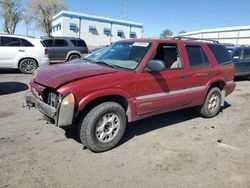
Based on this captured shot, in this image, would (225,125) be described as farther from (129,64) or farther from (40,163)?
(40,163)

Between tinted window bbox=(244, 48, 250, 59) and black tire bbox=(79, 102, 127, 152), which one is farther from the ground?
tinted window bbox=(244, 48, 250, 59)

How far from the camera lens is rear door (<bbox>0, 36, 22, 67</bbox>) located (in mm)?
10277

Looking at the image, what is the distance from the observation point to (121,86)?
384 cm

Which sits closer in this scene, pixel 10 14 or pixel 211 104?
pixel 211 104

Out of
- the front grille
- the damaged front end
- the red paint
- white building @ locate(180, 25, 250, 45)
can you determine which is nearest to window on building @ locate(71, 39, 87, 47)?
the red paint

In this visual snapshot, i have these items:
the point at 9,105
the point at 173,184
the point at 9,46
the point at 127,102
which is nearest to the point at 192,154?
the point at 173,184

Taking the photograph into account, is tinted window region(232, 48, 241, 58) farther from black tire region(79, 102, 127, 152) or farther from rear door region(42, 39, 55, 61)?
rear door region(42, 39, 55, 61)

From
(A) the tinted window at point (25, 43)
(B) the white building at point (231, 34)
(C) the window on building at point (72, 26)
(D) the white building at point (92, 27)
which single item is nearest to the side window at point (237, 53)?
(A) the tinted window at point (25, 43)

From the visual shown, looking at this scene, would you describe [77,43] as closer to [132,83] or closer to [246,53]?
[246,53]

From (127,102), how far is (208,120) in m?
→ 2.70

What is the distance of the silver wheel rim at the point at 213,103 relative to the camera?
5801 millimetres

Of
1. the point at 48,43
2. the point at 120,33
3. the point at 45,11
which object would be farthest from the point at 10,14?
the point at 48,43

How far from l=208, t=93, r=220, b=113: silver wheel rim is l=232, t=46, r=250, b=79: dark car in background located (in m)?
6.22

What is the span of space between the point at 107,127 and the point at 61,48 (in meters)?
11.3
